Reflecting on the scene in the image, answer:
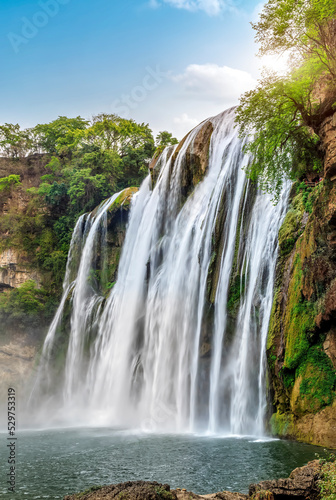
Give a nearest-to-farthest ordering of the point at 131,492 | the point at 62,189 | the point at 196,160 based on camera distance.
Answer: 1. the point at 131,492
2. the point at 196,160
3. the point at 62,189

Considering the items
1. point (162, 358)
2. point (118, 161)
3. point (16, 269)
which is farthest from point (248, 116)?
point (16, 269)

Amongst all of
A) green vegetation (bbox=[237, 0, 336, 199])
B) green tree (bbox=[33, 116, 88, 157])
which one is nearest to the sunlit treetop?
green vegetation (bbox=[237, 0, 336, 199])

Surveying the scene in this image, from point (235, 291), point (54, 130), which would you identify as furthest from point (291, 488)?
point (54, 130)

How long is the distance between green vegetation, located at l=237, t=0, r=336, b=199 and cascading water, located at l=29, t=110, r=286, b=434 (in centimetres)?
283

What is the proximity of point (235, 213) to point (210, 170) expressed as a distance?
5425 millimetres

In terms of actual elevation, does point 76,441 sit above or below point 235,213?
below

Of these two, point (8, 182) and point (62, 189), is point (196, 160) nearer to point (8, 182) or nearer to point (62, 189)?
point (62, 189)

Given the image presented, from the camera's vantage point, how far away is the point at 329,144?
10555mm

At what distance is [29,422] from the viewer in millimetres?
22266

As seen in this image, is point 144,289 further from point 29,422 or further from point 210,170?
point 29,422

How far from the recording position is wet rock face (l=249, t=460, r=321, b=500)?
604cm

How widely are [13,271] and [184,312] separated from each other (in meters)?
18.0

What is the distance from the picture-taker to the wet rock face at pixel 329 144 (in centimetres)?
1030

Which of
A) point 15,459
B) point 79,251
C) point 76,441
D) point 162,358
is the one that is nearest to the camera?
point 15,459
